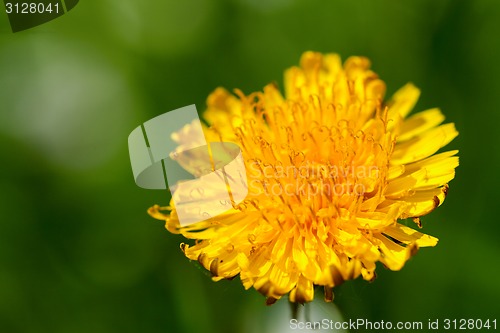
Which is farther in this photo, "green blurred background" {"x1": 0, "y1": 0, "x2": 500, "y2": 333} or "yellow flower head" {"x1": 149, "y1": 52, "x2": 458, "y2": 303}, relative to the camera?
"green blurred background" {"x1": 0, "y1": 0, "x2": 500, "y2": 333}

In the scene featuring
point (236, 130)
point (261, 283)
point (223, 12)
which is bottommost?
point (261, 283)

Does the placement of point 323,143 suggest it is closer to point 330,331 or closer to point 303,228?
point 303,228

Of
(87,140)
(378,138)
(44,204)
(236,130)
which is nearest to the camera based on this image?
(378,138)

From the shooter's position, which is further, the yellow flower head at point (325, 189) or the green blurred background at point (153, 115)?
the green blurred background at point (153, 115)

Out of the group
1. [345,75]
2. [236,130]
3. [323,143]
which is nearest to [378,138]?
[323,143]
